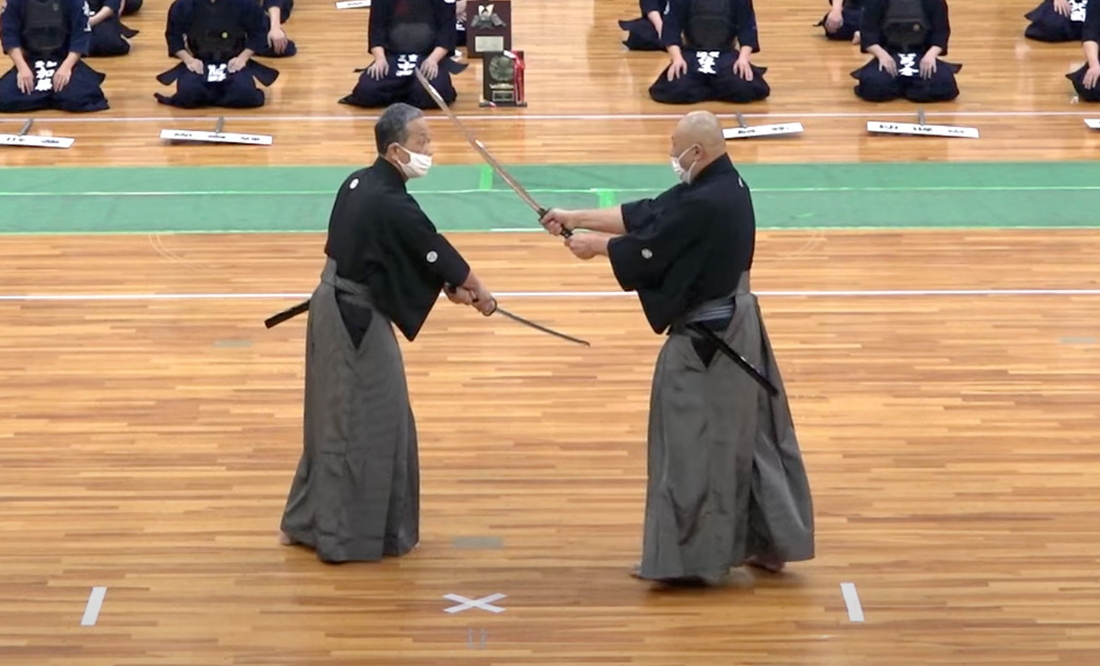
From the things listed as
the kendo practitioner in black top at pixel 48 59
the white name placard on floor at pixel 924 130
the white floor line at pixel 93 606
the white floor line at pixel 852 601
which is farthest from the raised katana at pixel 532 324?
the kendo practitioner in black top at pixel 48 59

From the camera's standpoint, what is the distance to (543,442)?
761 centimetres

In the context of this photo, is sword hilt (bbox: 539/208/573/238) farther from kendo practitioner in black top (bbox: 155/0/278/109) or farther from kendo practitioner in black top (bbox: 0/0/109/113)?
kendo practitioner in black top (bbox: 0/0/109/113)

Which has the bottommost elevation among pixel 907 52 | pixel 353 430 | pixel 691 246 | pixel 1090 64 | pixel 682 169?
pixel 907 52

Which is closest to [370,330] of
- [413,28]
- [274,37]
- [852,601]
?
[852,601]

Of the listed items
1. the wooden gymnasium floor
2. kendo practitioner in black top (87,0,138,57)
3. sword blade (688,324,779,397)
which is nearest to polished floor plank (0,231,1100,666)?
the wooden gymnasium floor

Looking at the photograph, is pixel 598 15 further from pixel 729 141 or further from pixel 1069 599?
pixel 1069 599

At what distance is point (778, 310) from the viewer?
29.7 ft

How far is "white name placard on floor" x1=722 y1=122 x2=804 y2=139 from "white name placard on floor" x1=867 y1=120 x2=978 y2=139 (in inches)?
20.3

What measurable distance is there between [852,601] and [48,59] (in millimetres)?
8563

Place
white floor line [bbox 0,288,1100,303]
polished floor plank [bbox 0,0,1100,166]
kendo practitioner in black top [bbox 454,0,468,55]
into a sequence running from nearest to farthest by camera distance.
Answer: white floor line [bbox 0,288,1100,303] → polished floor plank [bbox 0,0,1100,166] → kendo practitioner in black top [bbox 454,0,468,55]

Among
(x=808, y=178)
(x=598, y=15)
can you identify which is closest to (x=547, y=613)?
(x=808, y=178)

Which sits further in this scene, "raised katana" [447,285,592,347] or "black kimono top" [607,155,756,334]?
"raised katana" [447,285,592,347]

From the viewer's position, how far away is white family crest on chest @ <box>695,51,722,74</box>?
42.5 feet

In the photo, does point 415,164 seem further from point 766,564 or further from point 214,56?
point 214,56
